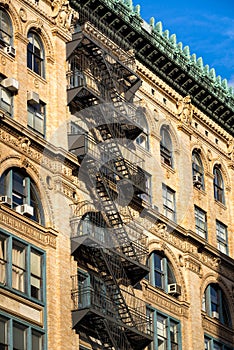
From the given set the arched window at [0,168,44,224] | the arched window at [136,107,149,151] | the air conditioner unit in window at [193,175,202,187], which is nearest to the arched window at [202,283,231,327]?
the air conditioner unit in window at [193,175,202,187]

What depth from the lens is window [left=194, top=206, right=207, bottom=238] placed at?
6538 centimetres

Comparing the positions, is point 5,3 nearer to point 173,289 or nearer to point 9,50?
point 9,50

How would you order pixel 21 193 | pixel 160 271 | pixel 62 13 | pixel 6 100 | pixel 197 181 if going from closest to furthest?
pixel 21 193
pixel 6 100
pixel 62 13
pixel 160 271
pixel 197 181

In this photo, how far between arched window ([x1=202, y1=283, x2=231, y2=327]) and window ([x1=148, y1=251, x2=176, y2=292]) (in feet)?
11.5

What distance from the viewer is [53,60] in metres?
56.2

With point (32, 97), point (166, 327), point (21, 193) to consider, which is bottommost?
point (166, 327)

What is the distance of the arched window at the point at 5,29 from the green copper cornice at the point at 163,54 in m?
5.52

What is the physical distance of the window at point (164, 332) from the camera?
189 feet

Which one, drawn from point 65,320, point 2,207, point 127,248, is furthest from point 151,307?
point 2,207

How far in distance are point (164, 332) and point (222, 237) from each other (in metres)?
10.9

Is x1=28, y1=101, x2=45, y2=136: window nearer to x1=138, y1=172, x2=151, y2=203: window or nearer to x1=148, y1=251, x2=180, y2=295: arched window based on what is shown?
x1=138, y1=172, x2=151, y2=203: window

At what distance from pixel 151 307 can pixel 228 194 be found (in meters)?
14.3

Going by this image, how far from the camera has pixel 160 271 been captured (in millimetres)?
60219

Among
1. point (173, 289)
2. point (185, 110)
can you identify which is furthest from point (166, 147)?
point (173, 289)
